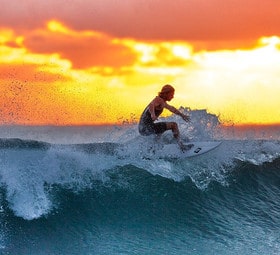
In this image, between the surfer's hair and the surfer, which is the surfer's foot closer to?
the surfer

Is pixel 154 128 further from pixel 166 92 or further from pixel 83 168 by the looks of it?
pixel 83 168

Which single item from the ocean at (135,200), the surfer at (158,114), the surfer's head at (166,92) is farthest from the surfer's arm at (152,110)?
the ocean at (135,200)

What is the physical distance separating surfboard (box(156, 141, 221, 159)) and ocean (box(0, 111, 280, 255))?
16 centimetres

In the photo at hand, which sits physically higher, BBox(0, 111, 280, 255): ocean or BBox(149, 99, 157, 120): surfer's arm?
BBox(149, 99, 157, 120): surfer's arm

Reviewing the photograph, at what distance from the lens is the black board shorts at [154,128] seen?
10.9m

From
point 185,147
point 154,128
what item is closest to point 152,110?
point 154,128

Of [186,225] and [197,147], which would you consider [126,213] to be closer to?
[186,225]

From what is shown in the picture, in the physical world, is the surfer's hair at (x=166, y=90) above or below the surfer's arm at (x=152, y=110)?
above

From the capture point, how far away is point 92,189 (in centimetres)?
1041

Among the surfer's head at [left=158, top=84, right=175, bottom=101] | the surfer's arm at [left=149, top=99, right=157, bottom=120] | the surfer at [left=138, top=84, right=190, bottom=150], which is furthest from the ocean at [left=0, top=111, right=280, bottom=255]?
the surfer's head at [left=158, top=84, right=175, bottom=101]

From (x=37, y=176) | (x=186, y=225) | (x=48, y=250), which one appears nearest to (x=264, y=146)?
(x=186, y=225)

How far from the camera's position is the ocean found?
847 cm

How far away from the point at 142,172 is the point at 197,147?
1.33 metres

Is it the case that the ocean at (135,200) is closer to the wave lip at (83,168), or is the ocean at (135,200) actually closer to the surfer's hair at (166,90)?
the wave lip at (83,168)
